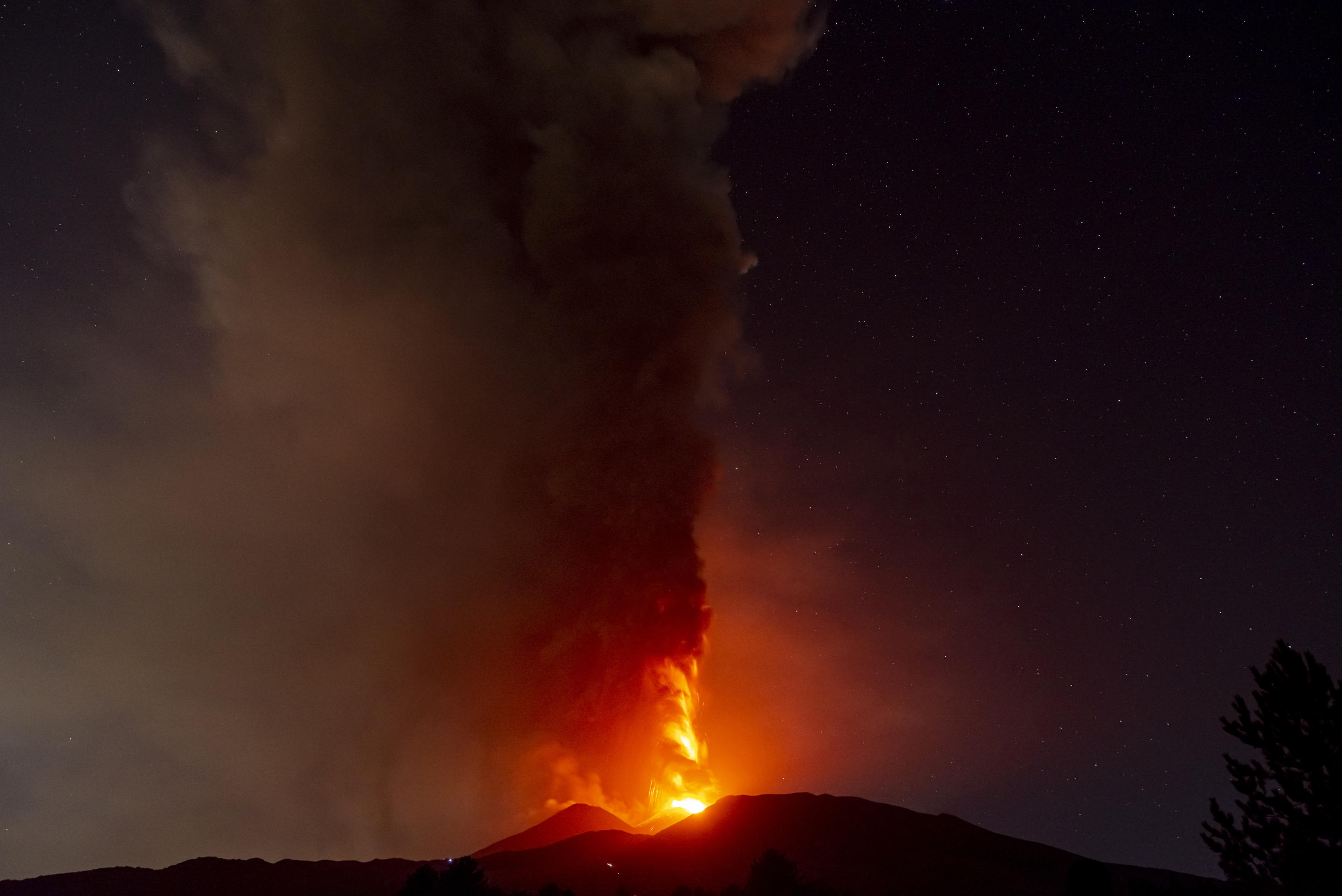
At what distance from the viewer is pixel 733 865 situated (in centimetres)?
3791

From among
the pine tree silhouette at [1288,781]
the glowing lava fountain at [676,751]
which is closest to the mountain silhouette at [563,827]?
the glowing lava fountain at [676,751]

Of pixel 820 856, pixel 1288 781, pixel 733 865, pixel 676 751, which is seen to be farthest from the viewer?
pixel 676 751

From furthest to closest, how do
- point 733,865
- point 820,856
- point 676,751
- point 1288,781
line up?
1. point 676,751
2. point 820,856
3. point 733,865
4. point 1288,781

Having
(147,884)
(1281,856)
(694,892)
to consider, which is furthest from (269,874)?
(1281,856)

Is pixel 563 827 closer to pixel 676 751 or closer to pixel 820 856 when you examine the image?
pixel 676 751

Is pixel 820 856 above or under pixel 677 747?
under

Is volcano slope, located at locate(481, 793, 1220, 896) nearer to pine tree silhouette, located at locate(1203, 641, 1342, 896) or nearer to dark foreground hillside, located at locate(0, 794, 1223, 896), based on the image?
dark foreground hillside, located at locate(0, 794, 1223, 896)

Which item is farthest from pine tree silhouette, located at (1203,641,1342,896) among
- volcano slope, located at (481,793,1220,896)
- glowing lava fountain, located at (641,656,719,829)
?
glowing lava fountain, located at (641,656,719,829)

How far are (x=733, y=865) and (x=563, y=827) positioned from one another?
2430 centimetres

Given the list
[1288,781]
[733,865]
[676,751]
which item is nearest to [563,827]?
[676,751]

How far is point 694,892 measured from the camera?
32.0m

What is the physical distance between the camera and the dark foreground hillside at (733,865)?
35688 mm

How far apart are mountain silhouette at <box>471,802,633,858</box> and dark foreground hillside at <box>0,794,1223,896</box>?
33.1 ft

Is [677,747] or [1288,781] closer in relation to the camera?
[1288,781]
